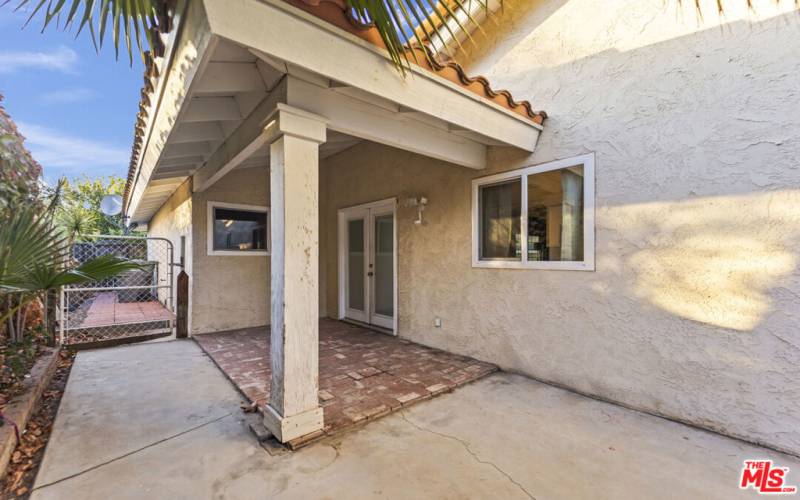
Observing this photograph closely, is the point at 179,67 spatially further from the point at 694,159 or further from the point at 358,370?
the point at 694,159

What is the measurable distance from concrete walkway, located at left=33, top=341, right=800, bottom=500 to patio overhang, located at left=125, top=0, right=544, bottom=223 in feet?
9.10

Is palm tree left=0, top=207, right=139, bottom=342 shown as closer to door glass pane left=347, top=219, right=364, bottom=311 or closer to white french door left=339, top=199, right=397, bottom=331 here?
white french door left=339, top=199, right=397, bottom=331

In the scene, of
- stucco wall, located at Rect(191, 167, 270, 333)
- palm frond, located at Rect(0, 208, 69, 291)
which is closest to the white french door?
stucco wall, located at Rect(191, 167, 270, 333)

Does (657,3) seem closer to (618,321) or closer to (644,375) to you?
(618,321)

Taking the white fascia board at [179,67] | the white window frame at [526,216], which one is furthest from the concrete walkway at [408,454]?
the white fascia board at [179,67]

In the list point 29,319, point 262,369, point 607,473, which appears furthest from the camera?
point 29,319

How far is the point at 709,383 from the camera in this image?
3.23 metres

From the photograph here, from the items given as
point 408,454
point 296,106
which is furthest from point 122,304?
point 408,454

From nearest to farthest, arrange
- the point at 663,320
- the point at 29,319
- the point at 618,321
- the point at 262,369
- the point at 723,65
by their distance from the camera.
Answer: the point at 723,65, the point at 663,320, the point at 618,321, the point at 262,369, the point at 29,319

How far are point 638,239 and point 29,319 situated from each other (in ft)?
27.5

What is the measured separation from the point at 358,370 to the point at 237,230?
165 inches

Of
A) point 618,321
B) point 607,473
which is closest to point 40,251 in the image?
point 607,473

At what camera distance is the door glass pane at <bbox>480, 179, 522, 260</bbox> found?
4.68m

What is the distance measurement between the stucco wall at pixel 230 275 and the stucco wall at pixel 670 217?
4581 millimetres
